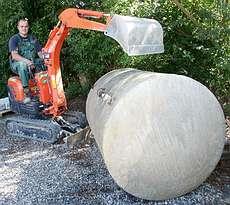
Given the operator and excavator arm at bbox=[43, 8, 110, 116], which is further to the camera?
the operator

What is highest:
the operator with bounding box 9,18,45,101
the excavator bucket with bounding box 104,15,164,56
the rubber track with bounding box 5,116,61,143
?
the excavator bucket with bounding box 104,15,164,56

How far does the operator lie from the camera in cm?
775

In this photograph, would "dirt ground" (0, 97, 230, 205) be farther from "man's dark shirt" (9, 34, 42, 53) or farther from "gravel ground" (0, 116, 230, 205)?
"man's dark shirt" (9, 34, 42, 53)

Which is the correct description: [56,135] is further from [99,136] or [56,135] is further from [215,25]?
[215,25]

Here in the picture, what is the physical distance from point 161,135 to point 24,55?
4026 mm

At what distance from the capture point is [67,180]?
5.94m

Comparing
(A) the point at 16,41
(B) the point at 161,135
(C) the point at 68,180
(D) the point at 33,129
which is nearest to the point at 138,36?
(B) the point at 161,135

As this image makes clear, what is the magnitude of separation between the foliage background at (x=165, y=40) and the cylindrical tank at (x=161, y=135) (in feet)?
6.89

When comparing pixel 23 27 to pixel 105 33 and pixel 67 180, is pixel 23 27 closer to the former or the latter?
pixel 105 33

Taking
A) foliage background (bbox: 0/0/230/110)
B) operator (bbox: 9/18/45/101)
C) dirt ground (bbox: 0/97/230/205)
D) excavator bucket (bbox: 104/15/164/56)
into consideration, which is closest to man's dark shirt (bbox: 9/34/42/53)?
operator (bbox: 9/18/45/101)

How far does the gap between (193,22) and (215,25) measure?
1.21 ft

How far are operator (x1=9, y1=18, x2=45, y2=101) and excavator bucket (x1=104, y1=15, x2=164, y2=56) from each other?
102 inches

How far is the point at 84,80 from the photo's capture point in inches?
373

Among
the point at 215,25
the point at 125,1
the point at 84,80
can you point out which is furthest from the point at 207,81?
the point at 84,80
